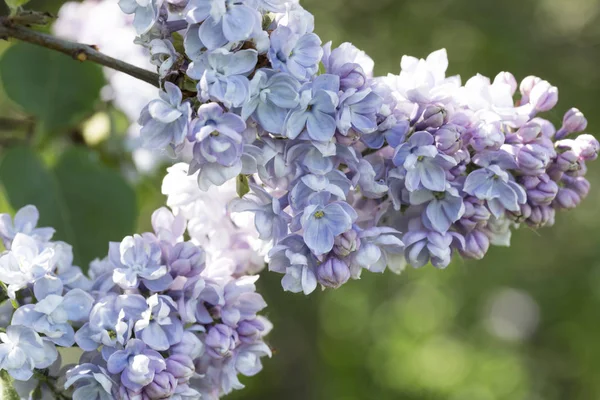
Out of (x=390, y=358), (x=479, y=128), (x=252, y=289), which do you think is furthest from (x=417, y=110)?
(x=390, y=358)

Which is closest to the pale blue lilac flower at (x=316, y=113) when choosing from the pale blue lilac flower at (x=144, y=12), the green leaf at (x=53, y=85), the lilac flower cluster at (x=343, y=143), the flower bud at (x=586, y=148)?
the lilac flower cluster at (x=343, y=143)

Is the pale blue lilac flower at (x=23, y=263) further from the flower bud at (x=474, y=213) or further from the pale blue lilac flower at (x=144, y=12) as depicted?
the flower bud at (x=474, y=213)

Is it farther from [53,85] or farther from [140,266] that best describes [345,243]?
[53,85]

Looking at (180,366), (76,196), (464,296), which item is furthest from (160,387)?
(464,296)

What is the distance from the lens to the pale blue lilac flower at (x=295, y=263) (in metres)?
0.58

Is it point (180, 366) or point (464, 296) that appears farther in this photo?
point (464, 296)

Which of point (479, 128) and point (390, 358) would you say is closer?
point (479, 128)

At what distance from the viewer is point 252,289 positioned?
2.12ft

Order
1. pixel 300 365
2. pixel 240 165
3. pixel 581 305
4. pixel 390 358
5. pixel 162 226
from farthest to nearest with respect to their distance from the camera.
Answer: pixel 390 358 → pixel 581 305 → pixel 300 365 → pixel 162 226 → pixel 240 165

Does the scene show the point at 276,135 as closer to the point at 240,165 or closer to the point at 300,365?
the point at 240,165

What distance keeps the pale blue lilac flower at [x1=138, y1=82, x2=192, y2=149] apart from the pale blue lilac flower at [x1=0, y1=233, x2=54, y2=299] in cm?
13

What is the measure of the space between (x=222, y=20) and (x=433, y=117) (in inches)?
6.5

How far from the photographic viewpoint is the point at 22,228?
0.66 m

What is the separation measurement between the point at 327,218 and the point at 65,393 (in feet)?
0.76
